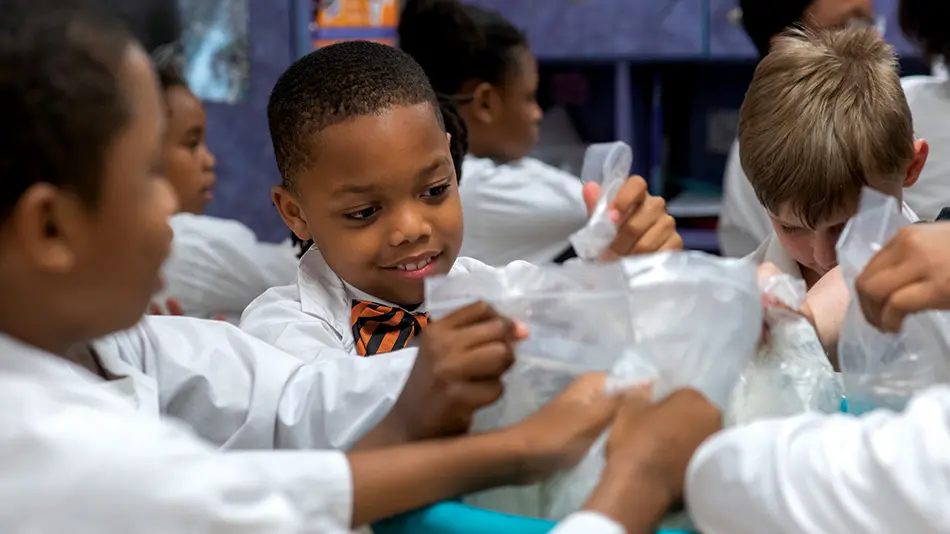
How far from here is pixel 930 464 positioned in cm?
57

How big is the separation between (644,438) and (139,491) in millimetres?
312

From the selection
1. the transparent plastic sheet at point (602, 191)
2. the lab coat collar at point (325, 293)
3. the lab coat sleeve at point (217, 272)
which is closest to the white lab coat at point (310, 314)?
the lab coat collar at point (325, 293)

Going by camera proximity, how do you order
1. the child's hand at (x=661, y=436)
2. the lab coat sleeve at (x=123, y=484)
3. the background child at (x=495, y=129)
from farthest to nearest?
the background child at (x=495, y=129) → the child's hand at (x=661, y=436) → the lab coat sleeve at (x=123, y=484)

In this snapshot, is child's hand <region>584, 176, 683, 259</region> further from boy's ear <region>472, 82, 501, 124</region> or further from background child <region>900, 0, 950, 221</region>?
boy's ear <region>472, 82, 501, 124</region>

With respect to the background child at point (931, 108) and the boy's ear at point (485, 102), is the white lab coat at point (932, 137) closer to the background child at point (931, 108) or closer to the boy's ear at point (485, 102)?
the background child at point (931, 108)

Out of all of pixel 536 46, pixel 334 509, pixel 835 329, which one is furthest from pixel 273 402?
pixel 536 46

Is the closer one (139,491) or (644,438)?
(139,491)

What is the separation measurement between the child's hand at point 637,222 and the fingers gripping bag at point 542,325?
0.08 meters

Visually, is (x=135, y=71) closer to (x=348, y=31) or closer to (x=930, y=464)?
(x=930, y=464)

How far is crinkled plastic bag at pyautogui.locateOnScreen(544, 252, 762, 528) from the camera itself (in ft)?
2.30

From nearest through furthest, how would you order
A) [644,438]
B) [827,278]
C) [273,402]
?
1. [644,438]
2. [273,402]
3. [827,278]

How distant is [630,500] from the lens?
63cm

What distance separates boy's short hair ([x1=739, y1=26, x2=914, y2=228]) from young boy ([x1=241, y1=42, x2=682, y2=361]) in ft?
0.93

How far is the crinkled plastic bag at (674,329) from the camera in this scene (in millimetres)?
Result: 700
